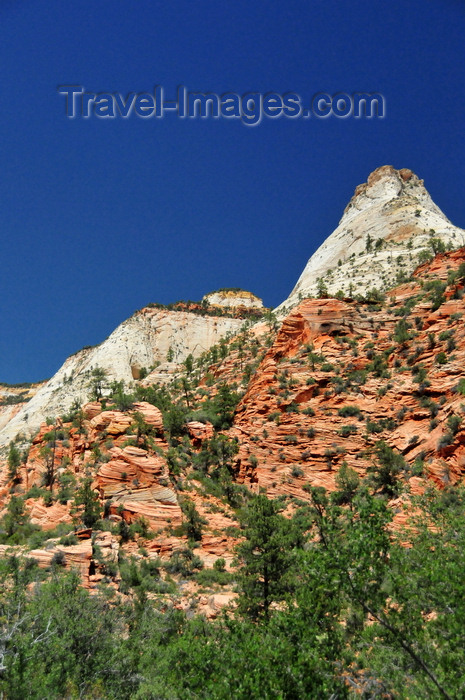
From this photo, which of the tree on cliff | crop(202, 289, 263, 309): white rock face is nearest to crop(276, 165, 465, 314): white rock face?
crop(202, 289, 263, 309): white rock face

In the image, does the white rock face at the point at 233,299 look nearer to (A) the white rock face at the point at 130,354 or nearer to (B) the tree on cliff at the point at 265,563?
(A) the white rock face at the point at 130,354

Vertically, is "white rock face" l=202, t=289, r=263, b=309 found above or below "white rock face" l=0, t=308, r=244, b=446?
above

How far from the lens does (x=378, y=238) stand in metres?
73.8

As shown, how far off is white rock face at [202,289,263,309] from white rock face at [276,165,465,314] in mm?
27965

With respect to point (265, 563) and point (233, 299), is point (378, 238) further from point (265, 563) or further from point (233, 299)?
point (265, 563)

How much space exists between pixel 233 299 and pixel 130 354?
145ft

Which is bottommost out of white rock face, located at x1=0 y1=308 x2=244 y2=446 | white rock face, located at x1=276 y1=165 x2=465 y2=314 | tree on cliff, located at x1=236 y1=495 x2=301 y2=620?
tree on cliff, located at x1=236 y1=495 x2=301 y2=620

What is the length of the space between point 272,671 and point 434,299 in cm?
3366

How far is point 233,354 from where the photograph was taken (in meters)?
54.4

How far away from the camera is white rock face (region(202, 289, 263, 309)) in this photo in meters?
111

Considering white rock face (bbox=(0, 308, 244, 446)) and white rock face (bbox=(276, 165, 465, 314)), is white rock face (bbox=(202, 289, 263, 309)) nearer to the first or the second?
white rock face (bbox=(0, 308, 244, 446))

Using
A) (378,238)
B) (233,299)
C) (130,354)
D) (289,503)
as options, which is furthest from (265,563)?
(233,299)

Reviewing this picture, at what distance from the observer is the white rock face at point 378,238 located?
6016cm

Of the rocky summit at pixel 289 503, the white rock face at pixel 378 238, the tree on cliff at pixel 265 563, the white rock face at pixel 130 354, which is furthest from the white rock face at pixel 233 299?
the tree on cliff at pixel 265 563
